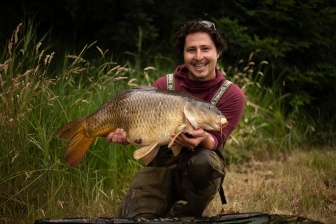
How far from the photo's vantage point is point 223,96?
3105 mm

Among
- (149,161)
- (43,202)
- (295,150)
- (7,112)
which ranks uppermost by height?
(7,112)

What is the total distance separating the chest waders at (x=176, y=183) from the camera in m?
2.95

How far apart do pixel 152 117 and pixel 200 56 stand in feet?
2.09

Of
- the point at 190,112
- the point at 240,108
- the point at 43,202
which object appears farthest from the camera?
the point at 43,202

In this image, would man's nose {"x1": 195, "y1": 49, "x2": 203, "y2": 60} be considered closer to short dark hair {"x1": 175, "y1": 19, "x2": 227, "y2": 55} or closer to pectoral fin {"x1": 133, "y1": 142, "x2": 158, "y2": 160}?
short dark hair {"x1": 175, "y1": 19, "x2": 227, "y2": 55}

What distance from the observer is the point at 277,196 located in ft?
12.5

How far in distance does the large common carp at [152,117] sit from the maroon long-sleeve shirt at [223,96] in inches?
13.7

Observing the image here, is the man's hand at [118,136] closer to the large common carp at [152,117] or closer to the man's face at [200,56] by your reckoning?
the large common carp at [152,117]

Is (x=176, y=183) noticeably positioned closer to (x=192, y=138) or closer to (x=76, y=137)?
(x=192, y=138)

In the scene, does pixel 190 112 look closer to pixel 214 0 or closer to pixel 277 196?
pixel 277 196

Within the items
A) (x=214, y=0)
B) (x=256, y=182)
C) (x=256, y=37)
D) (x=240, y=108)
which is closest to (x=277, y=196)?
(x=256, y=182)

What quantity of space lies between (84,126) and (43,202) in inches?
30.9

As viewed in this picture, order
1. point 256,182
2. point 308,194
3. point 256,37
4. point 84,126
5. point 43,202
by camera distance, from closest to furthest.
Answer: point 84,126
point 43,202
point 308,194
point 256,182
point 256,37

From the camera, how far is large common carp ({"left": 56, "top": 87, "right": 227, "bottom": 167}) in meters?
2.62
